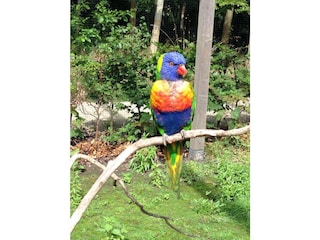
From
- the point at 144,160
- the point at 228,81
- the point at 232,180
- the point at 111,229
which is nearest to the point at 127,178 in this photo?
the point at 144,160

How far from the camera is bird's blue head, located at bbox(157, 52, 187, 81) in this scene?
118 centimetres

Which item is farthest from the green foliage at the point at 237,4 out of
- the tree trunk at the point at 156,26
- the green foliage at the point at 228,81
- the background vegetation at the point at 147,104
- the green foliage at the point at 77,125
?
the green foliage at the point at 77,125

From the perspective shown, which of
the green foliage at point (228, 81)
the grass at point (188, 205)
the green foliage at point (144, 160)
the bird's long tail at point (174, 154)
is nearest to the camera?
the bird's long tail at point (174, 154)

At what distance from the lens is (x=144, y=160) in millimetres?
1945

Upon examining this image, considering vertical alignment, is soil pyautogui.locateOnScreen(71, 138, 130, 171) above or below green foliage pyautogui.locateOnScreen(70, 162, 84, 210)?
above

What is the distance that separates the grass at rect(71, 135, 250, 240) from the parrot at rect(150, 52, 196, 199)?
511mm

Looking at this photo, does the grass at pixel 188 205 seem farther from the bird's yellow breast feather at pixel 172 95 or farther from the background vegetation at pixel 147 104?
the bird's yellow breast feather at pixel 172 95

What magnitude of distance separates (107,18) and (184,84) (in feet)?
2.88

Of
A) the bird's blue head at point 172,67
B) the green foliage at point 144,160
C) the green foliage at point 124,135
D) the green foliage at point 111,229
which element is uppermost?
the bird's blue head at point 172,67

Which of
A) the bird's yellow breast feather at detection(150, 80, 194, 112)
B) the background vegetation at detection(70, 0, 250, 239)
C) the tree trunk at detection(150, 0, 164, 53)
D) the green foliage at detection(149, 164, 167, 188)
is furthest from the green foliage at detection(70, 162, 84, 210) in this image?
the bird's yellow breast feather at detection(150, 80, 194, 112)

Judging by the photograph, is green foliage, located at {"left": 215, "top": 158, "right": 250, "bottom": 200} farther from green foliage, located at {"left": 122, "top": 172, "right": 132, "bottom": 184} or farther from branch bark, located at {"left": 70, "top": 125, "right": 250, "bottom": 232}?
branch bark, located at {"left": 70, "top": 125, "right": 250, "bottom": 232}

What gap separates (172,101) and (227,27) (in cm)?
102

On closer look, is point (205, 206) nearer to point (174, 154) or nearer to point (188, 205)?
point (188, 205)

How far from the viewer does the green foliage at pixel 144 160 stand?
1941mm
